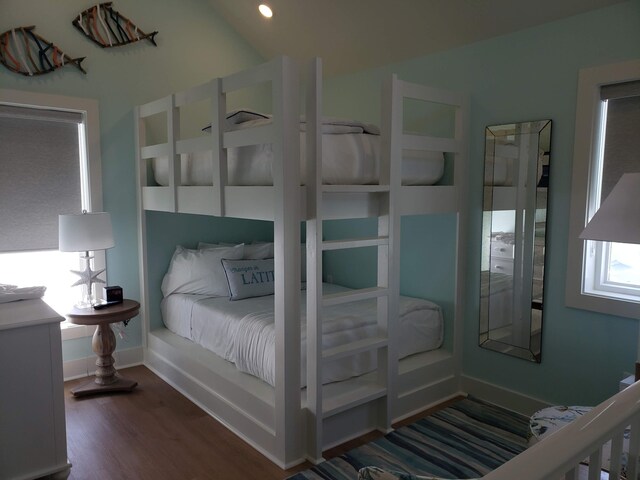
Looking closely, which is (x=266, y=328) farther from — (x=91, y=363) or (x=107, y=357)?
(x=91, y=363)

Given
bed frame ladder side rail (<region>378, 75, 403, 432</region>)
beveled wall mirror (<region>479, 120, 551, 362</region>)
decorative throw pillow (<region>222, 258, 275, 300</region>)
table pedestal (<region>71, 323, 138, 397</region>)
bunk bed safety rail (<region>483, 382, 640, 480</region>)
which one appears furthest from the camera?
decorative throw pillow (<region>222, 258, 275, 300</region>)

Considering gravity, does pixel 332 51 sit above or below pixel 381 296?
above

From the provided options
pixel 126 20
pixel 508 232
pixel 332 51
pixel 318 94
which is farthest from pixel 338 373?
pixel 126 20

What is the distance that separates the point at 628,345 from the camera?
2.48m

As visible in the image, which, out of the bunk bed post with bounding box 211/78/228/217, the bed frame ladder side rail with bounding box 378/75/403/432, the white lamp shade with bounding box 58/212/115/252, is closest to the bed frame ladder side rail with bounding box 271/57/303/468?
the bunk bed post with bounding box 211/78/228/217

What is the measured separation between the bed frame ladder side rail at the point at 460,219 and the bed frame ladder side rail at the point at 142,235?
222 cm

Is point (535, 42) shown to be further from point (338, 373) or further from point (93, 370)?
point (93, 370)

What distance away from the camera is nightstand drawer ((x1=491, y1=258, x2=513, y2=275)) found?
2.92 metres

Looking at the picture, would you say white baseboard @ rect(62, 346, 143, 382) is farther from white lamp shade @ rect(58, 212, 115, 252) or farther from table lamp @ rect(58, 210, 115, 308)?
white lamp shade @ rect(58, 212, 115, 252)

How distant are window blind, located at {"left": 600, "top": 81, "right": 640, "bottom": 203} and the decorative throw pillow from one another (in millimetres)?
2206

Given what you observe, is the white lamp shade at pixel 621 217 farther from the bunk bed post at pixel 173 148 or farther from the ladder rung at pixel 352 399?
the bunk bed post at pixel 173 148

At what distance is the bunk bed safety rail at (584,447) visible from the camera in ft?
2.40

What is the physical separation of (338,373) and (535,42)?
2150mm

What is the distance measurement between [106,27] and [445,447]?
3469 millimetres
